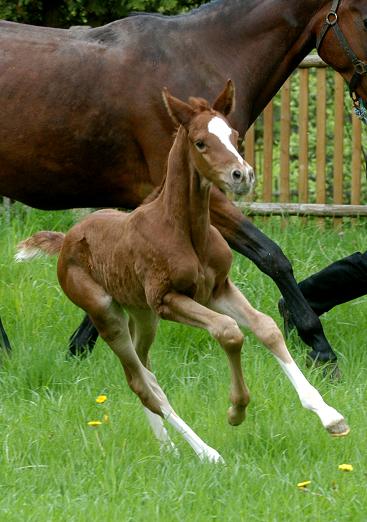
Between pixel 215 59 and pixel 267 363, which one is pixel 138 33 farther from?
pixel 267 363

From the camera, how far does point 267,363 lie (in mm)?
5922

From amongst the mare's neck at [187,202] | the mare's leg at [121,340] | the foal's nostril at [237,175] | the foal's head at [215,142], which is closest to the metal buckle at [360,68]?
the foal's head at [215,142]

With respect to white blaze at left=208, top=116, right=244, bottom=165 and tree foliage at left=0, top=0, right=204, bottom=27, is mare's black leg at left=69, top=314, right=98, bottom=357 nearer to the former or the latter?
white blaze at left=208, top=116, right=244, bottom=165

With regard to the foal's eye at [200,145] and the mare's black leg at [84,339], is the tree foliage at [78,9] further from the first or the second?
the foal's eye at [200,145]

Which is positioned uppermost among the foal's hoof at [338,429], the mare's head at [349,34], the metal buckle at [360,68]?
the mare's head at [349,34]

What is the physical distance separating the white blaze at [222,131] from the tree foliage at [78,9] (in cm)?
447

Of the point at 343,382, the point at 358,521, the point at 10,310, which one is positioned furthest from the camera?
the point at 10,310

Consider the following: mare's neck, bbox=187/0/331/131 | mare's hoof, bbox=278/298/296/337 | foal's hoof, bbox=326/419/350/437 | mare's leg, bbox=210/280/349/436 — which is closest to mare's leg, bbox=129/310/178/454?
mare's leg, bbox=210/280/349/436

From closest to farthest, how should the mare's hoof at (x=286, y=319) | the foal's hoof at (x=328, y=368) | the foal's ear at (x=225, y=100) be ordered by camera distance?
1. the foal's ear at (x=225, y=100)
2. the foal's hoof at (x=328, y=368)
3. the mare's hoof at (x=286, y=319)

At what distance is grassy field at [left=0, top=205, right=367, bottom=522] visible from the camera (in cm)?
421

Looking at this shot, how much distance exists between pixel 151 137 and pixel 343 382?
5.23 ft

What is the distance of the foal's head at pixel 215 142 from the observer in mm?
4441

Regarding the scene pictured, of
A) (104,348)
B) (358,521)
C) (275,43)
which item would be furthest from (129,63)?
(358,521)

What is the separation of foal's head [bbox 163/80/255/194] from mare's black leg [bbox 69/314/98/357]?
6.04ft
